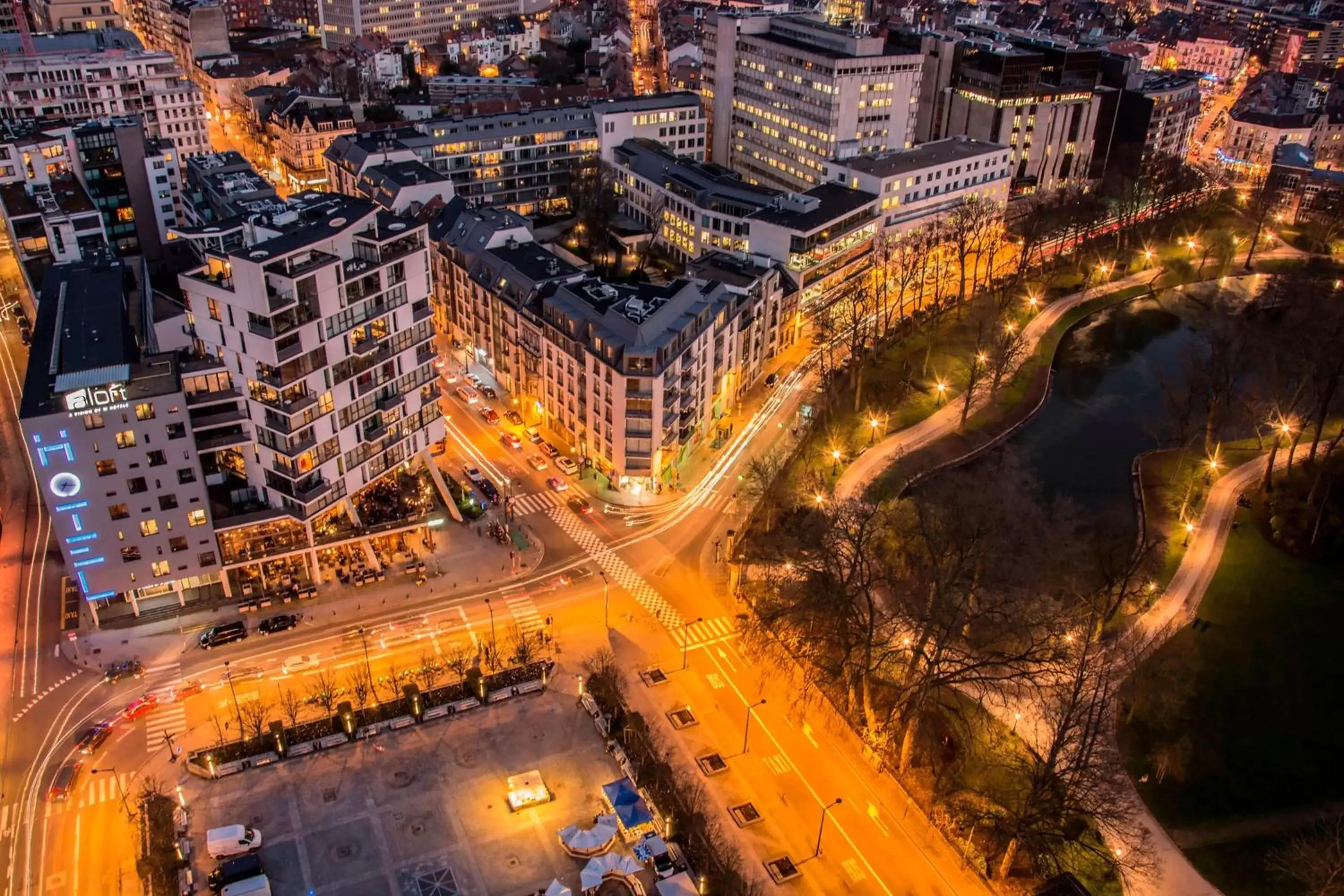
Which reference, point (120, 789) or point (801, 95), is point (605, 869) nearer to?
point (120, 789)

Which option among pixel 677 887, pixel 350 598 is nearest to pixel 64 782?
pixel 350 598

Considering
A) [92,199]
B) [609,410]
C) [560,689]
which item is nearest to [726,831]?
[560,689]

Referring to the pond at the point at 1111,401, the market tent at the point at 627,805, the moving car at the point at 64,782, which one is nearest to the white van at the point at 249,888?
the moving car at the point at 64,782

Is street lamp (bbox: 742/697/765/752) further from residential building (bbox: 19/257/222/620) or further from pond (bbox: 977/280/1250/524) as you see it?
residential building (bbox: 19/257/222/620)

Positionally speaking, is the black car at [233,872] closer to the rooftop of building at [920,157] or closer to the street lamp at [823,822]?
the street lamp at [823,822]

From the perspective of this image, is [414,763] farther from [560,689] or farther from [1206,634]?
[1206,634]

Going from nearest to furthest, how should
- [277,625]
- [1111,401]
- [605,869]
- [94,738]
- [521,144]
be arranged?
1. [605,869]
2. [94,738]
3. [277,625]
4. [1111,401]
5. [521,144]
